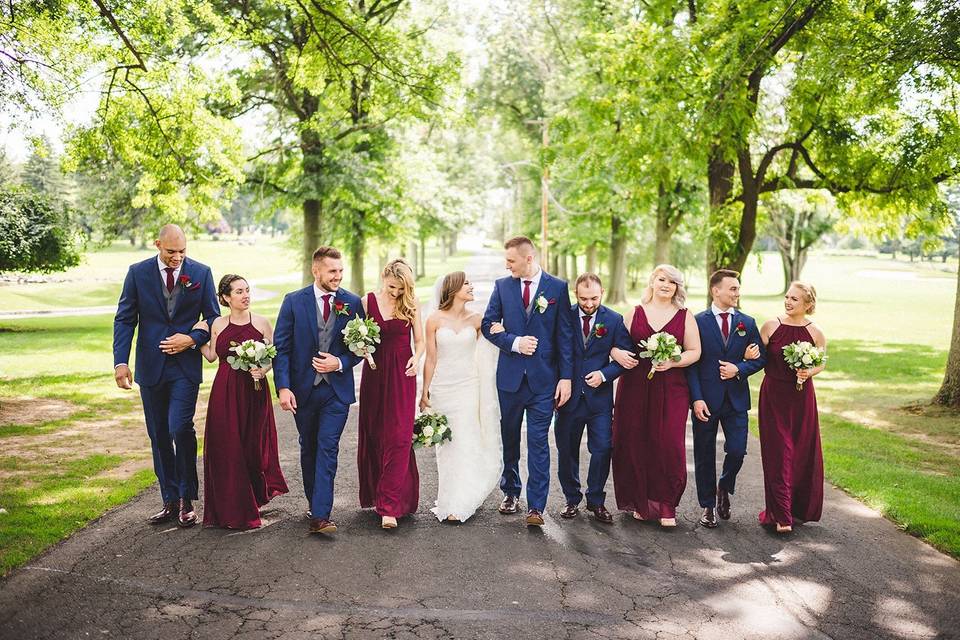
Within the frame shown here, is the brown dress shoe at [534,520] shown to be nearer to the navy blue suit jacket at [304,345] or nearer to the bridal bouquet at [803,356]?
the navy blue suit jacket at [304,345]

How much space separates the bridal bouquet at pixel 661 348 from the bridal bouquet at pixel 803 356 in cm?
92

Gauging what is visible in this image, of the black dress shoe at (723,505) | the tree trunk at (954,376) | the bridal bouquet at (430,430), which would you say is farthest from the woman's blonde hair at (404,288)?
the tree trunk at (954,376)

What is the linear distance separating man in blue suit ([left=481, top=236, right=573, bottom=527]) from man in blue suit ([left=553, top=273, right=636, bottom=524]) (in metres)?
0.13

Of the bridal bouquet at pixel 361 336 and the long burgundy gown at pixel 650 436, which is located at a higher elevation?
the bridal bouquet at pixel 361 336

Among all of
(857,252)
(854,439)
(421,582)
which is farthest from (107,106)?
(857,252)

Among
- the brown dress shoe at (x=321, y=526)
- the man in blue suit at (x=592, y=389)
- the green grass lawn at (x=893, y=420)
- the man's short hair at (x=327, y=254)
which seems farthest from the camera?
the green grass lawn at (x=893, y=420)

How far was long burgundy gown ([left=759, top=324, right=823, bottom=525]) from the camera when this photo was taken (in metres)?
6.50

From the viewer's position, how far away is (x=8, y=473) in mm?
8156

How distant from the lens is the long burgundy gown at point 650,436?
657 centimetres

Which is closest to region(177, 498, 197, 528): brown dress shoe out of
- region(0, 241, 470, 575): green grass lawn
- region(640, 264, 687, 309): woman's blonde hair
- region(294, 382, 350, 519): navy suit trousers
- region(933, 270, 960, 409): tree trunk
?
region(0, 241, 470, 575): green grass lawn

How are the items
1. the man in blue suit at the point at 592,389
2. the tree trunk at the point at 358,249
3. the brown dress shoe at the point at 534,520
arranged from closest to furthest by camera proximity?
the brown dress shoe at the point at 534,520, the man in blue suit at the point at 592,389, the tree trunk at the point at 358,249

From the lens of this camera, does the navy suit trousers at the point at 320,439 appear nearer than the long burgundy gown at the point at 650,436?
Yes

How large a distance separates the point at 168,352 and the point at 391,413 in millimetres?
1934

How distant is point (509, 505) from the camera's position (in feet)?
22.7
